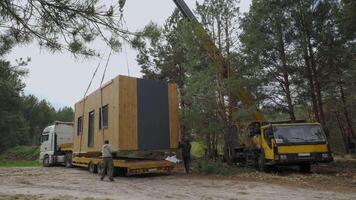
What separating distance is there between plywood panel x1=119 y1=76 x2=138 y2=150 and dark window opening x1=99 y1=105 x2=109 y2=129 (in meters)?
1.48

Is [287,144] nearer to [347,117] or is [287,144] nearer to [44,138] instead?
[347,117]

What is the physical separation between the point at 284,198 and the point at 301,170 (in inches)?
304

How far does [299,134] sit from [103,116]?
320 inches

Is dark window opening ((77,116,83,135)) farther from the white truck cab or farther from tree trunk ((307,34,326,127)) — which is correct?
tree trunk ((307,34,326,127))

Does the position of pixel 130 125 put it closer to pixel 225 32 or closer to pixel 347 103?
pixel 225 32

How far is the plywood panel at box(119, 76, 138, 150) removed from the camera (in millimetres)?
14867

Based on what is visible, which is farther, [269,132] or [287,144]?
[269,132]

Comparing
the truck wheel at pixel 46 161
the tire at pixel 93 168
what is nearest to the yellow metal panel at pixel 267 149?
the tire at pixel 93 168

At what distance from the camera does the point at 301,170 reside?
16547mm

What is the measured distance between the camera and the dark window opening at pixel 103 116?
1633cm

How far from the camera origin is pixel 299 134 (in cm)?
1561

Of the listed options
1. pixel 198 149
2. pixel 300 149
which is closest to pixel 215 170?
pixel 300 149

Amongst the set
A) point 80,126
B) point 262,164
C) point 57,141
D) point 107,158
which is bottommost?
point 262,164

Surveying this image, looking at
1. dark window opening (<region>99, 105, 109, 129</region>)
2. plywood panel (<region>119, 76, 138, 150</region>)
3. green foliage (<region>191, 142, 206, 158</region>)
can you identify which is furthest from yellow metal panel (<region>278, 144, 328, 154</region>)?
green foliage (<region>191, 142, 206, 158</region>)
